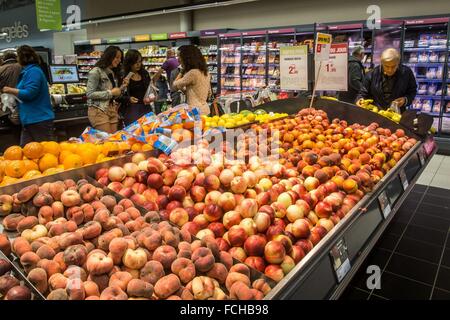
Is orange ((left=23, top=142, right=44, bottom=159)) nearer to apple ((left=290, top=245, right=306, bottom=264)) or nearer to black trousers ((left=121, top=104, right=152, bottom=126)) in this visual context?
apple ((left=290, top=245, right=306, bottom=264))

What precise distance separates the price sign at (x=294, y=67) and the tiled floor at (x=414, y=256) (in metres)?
1.69

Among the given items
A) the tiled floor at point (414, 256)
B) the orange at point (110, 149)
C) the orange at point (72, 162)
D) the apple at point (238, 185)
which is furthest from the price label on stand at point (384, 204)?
the orange at point (72, 162)

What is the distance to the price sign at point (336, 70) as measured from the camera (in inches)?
155

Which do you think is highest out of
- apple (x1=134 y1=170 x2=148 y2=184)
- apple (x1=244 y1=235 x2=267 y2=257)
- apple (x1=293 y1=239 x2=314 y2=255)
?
apple (x1=134 y1=170 x2=148 y2=184)

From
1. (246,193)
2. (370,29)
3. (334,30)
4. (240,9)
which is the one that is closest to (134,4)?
(240,9)

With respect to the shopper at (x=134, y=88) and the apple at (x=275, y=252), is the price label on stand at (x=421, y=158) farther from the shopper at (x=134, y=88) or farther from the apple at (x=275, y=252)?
the shopper at (x=134, y=88)

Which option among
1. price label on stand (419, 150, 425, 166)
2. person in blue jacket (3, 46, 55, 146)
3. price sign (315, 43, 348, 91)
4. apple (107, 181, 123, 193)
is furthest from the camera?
person in blue jacket (3, 46, 55, 146)

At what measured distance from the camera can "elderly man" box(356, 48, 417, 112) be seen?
4344mm

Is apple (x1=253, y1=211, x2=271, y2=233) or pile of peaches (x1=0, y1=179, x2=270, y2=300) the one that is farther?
apple (x1=253, y1=211, x2=271, y2=233)

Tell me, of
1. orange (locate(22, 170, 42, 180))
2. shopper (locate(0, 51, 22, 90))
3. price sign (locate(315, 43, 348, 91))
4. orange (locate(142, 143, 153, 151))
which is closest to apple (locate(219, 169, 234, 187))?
orange (locate(142, 143, 153, 151))

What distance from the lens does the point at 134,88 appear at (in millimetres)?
5207
